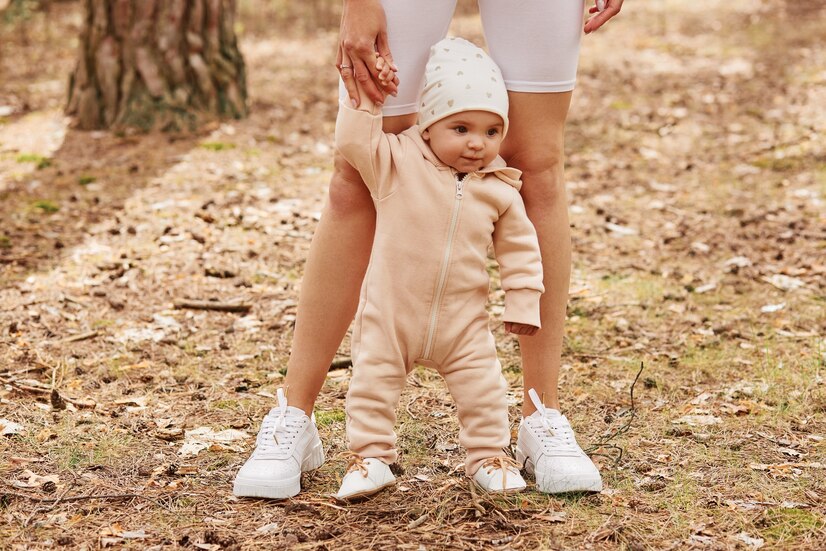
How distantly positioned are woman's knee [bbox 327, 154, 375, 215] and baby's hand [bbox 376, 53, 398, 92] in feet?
0.88

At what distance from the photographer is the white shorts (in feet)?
7.97

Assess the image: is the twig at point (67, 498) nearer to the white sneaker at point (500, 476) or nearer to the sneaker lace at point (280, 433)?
the sneaker lace at point (280, 433)

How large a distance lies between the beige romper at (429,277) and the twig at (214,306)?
1.69 m

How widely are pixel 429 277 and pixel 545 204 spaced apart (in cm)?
44

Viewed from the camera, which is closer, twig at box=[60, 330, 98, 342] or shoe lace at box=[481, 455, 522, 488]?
shoe lace at box=[481, 455, 522, 488]

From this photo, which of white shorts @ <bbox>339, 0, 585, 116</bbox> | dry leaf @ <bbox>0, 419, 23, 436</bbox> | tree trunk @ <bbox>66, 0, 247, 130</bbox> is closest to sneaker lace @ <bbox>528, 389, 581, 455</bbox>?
white shorts @ <bbox>339, 0, 585, 116</bbox>

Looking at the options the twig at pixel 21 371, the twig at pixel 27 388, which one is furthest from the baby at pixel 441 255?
the twig at pixel 21 371

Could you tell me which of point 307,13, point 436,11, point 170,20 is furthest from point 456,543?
point 307,13

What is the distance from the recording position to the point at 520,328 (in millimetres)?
2498

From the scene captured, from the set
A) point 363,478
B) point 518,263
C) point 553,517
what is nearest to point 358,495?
point 363,478

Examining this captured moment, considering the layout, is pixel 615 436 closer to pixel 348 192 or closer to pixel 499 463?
pixel 499 463

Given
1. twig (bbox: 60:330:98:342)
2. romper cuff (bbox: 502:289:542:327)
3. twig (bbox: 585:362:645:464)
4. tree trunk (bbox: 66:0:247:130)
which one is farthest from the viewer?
tree trunk (bbox: 66:0:247:130)

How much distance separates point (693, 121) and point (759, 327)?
379 cm

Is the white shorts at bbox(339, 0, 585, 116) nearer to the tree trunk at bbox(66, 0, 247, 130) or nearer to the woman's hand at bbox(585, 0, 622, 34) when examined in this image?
the woman's hand at bbox(585, 0, 622, 34)
